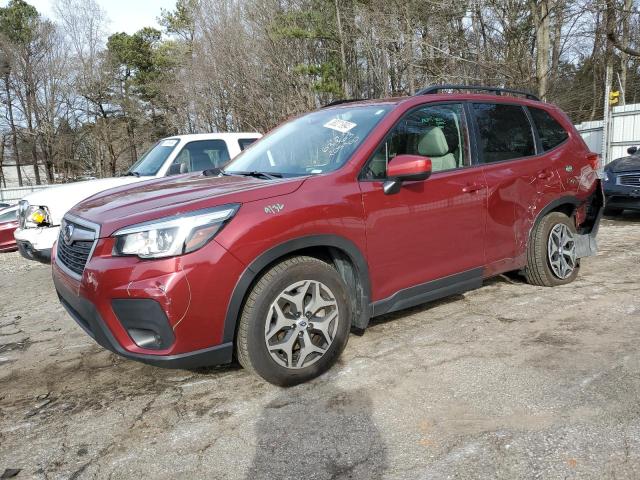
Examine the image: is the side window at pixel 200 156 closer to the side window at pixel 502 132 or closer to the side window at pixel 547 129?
the side window at pixel 502 132

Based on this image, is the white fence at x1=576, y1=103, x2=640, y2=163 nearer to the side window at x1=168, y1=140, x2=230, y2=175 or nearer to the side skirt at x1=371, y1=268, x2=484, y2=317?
the side window at x1=168, y1=140, x2=230, y2=175

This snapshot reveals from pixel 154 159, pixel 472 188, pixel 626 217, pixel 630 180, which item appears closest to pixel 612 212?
pixel 626 217

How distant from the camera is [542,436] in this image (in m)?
2.41

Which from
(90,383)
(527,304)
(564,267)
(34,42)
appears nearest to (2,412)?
(90,383)

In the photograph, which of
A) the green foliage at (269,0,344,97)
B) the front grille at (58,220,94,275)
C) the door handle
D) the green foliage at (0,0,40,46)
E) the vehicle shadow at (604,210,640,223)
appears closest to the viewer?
the front grille at (58,220,94,275)

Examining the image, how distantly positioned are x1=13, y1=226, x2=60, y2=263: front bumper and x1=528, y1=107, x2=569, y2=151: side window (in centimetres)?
510

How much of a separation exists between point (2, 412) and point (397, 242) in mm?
2649

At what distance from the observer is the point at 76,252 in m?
3.02

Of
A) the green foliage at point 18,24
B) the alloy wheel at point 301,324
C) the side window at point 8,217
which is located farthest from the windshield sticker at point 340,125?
the green foliage at point 18,24

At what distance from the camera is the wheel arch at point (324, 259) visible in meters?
2.75

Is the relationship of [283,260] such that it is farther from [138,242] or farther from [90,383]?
[90,383]

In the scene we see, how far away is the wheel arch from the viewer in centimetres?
275

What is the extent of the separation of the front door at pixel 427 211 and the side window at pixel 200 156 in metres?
3.65

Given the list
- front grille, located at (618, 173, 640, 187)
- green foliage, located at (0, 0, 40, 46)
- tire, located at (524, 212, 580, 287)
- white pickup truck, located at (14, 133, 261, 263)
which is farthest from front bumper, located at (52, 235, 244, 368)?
green foliage, located at (0, 0, 40, 46)
